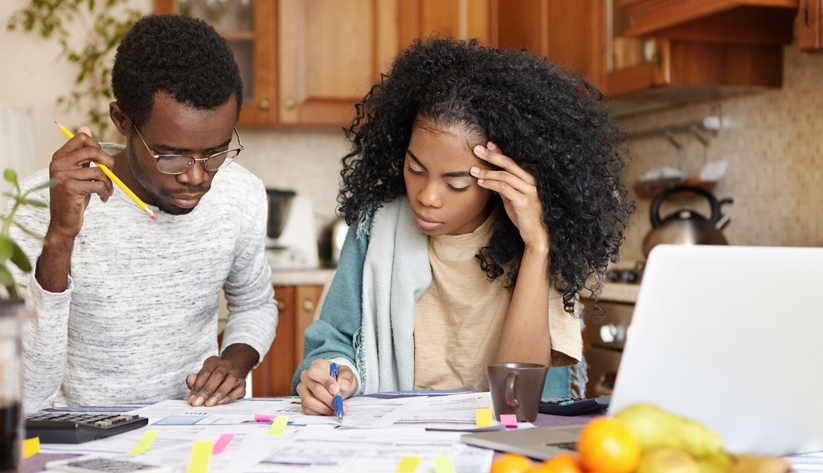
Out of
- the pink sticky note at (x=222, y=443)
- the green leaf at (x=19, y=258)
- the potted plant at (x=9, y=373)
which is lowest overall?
the pink sticky note at (x=222, y=443)

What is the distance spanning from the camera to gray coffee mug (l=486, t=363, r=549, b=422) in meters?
0.87

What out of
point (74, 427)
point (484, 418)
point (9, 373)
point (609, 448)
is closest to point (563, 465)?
point (609, 448)

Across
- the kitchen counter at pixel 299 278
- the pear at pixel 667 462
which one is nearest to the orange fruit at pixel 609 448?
the pear at pixel 667 462

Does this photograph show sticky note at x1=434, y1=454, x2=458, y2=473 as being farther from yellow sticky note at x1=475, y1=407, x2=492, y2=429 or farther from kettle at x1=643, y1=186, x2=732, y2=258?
kettle at x1=643, y1=186, x2=732, y2=258

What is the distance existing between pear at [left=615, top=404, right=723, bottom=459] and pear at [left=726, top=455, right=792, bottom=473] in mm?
16

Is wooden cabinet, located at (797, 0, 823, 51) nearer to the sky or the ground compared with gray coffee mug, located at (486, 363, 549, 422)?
nearer to the sky

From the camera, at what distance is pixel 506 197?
1200mm

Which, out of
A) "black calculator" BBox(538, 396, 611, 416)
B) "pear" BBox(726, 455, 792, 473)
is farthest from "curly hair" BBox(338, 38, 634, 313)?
"pear" BBox(726, 455, 792, 473)

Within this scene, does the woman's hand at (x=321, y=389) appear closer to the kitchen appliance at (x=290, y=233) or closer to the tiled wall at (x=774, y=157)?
the tiled wall at (x=774, y=157)

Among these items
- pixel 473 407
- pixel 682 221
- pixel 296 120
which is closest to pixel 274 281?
pixel 296 120

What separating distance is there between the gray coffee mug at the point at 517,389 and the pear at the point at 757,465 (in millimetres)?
314

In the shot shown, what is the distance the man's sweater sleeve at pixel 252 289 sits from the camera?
1.43 meters

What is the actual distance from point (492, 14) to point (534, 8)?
333 millimetres

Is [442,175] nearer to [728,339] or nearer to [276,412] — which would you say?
[276,412]
